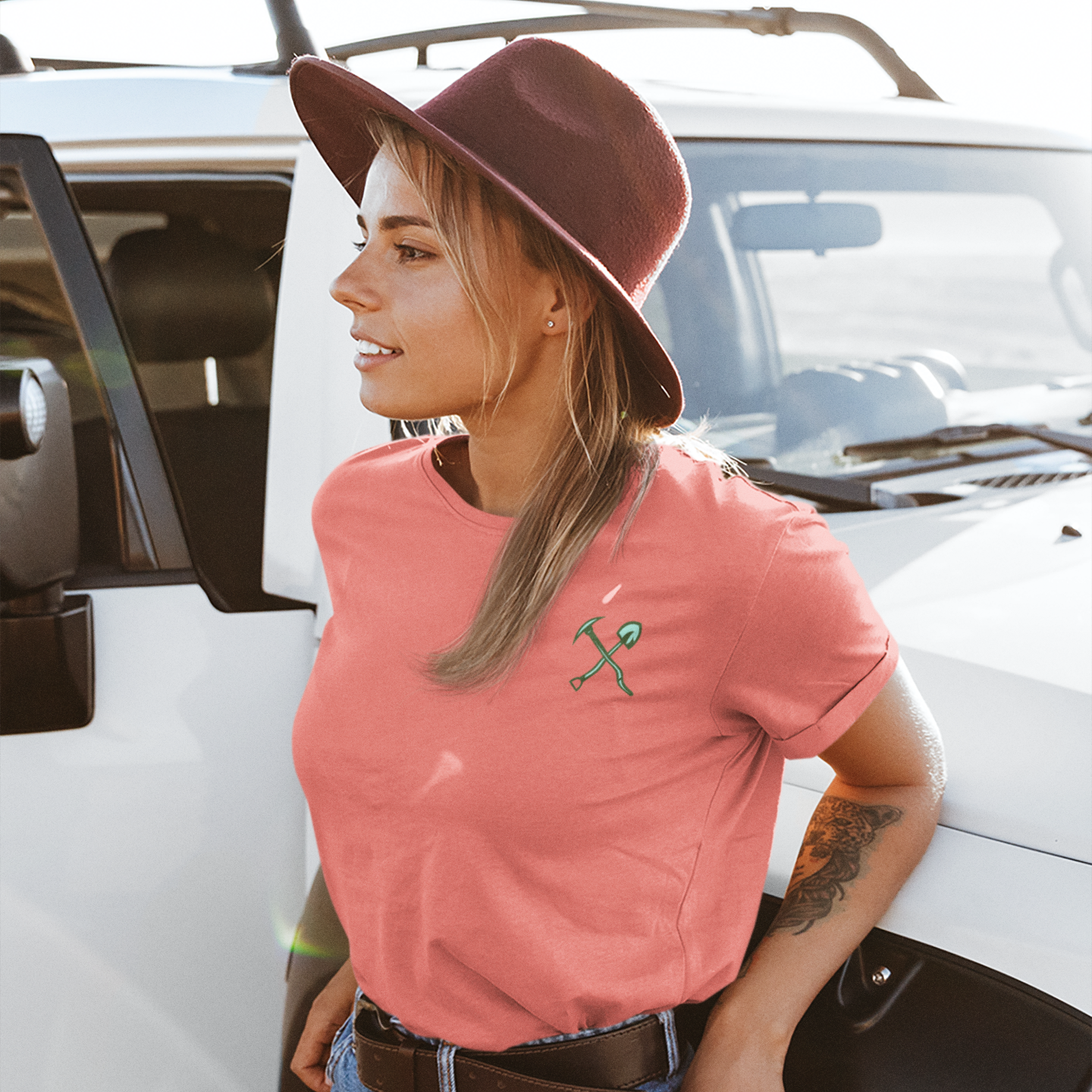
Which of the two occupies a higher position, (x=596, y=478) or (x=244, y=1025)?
(x=596, y=478)

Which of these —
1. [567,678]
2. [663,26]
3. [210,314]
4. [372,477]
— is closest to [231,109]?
[210,314]

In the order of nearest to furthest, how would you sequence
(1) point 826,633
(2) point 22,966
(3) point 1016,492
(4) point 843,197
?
(1) point 826,633, (2) point 22,966, (3) point 1016,492, (4) point 843,197

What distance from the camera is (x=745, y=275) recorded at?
2.41 m

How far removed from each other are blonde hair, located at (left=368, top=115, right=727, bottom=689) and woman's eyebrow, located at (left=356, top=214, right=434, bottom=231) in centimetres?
1

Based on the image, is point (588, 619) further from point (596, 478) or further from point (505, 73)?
point (505, 73)

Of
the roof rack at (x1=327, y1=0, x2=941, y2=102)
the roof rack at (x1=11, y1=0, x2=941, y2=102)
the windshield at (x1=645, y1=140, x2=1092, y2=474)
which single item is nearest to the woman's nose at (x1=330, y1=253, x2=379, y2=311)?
the windshield at (x1=645, y1=140, x2=1092, y2=474)

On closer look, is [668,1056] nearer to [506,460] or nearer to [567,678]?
[567,678]

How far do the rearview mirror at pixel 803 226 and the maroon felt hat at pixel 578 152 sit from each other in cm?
99

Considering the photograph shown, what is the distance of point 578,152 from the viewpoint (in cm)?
125

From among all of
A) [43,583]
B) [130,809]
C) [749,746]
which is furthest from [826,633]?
[130,809]

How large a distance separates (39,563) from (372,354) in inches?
20.5

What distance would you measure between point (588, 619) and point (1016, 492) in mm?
1222

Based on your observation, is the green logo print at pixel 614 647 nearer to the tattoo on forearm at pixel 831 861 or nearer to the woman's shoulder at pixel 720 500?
the woman's shoulder at pixel 720 500

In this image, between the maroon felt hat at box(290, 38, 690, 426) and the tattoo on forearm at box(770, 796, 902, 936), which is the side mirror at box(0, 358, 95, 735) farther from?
the tattoo on forearm at box(770, 796, 902, 936)
